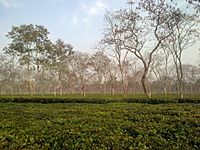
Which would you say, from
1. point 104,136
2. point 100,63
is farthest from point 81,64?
point 104,136

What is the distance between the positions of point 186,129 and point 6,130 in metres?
6.76

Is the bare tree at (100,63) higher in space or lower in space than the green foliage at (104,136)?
higher

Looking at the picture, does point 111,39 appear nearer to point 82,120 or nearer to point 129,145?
point 82,120

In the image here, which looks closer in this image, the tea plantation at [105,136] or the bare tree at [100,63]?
the tea plantation at [105,136]

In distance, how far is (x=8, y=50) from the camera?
1852 inches

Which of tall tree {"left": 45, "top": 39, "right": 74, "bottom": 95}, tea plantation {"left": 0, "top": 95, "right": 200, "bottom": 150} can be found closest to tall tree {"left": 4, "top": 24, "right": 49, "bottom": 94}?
tall tree {"left": 45, "top": 39, "right": 74, "bottom": 95}

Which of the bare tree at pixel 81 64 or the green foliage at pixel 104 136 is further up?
the bare tree at pixel 81 64

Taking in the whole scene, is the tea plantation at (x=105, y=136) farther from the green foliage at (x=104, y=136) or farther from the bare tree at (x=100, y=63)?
the bare tree at (x=100, y=63)

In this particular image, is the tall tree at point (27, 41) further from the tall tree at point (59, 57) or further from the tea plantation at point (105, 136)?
the tea plantation at point (105, 136)

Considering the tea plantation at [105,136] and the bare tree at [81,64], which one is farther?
the bare tree at [81,64]

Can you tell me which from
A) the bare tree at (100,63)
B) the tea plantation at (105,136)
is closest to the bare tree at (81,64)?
the bare tree at (100,63)

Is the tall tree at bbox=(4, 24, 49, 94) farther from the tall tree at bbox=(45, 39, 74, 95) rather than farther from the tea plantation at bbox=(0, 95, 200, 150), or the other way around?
the tea plantation at bbox=(0, 95, 200, 150)

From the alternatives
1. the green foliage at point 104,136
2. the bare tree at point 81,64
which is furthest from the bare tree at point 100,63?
the green foliage at point 104,136

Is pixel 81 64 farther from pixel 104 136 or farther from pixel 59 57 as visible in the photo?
pixel 104 136
